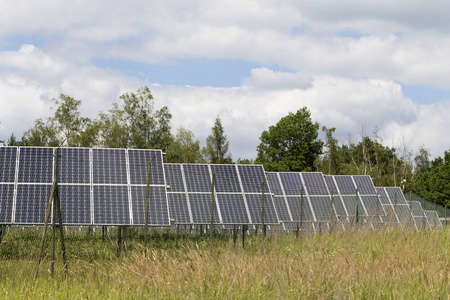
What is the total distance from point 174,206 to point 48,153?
234 inches

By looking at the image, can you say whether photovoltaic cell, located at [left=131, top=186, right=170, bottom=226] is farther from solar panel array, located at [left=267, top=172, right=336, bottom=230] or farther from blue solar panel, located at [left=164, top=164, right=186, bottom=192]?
solar panel array, located at [left=267, top=172, right=336, bottom=230]

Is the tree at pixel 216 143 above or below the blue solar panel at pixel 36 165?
above

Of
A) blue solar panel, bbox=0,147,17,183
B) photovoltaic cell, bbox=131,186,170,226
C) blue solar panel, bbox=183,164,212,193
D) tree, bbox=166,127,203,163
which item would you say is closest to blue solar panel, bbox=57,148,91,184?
blue solar panel, bbox=0,147,17,183

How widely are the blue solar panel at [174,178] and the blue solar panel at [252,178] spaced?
3.05m

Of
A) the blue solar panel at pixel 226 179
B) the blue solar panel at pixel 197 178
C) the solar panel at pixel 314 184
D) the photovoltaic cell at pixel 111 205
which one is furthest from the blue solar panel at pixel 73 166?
the solar panel at pixel 314 184

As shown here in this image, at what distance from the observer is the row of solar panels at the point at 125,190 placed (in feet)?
66.0

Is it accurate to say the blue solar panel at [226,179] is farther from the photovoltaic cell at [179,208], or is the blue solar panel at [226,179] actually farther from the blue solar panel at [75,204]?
the blue solar panel at [75,204]

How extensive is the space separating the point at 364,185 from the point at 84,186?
20.6m

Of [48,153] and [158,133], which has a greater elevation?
[158,133]

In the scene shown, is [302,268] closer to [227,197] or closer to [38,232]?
[227,197]

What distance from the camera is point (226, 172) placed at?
1039 inches

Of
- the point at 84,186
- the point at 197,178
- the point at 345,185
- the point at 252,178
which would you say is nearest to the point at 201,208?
the point at 197,178

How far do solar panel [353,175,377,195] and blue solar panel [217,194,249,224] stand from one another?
12.8 metres

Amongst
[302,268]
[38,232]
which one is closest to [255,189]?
[38,232]
